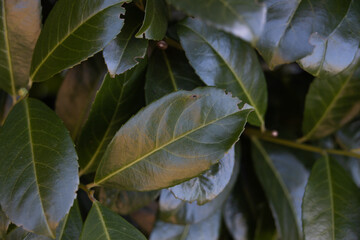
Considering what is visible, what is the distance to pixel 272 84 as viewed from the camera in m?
0.88

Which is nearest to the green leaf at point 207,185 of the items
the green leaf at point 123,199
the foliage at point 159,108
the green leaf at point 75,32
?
the foliage at point 159,108

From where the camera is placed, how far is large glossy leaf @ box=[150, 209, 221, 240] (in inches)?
26.5

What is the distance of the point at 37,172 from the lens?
466 mm

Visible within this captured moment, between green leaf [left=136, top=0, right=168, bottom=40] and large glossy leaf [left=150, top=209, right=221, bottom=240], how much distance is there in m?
0.35

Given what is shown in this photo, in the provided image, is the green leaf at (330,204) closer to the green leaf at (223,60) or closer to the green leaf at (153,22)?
the green leaf at (223,60)

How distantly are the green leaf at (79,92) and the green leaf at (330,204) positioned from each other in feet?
1.28

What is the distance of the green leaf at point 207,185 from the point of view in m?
0.53

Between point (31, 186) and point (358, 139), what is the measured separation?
66 cm

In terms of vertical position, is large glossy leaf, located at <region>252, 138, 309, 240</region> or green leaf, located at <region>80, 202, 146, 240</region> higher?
green leaf, located at <region>80, 202, 146, 240</region>

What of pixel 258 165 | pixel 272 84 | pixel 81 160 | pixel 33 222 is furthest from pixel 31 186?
pixel 272 84

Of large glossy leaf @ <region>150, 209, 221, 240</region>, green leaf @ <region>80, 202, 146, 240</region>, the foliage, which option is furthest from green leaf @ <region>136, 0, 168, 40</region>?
large glossy leaf @ <region>150, 209, 221, 240</region>

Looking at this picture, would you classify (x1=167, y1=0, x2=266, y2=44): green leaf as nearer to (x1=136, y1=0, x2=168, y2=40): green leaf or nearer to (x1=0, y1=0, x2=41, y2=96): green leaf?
(x1=136, y1=0, x2=168, y2=40): green leaf

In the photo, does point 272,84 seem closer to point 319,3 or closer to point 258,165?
point 258,165

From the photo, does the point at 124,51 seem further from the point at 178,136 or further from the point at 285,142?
the point at 285,142
